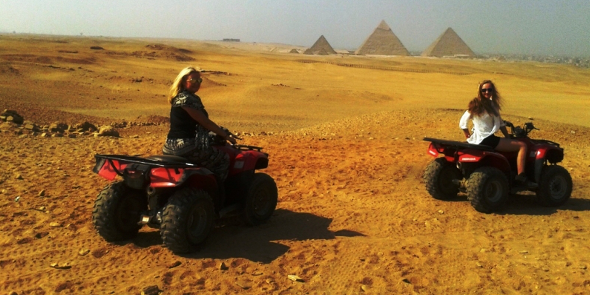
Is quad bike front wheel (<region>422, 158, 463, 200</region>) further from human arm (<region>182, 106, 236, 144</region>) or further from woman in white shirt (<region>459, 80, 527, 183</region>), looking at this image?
human arm (<region>182, 106, 236, 144</region>)

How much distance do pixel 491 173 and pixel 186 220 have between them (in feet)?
13.1

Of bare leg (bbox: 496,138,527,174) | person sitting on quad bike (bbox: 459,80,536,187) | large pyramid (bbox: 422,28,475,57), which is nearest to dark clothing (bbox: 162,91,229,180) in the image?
person sitting on quad bike (bbox: 459,80,536,187)

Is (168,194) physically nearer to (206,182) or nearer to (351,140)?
(206,182)

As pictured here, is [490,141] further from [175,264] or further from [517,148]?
[175,264]

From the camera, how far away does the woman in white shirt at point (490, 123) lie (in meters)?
6.71

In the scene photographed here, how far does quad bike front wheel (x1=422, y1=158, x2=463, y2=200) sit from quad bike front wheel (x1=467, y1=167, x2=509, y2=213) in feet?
1.96

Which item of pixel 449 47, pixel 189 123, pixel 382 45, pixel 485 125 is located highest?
pixel 449 47

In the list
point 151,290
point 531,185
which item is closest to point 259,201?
point 151,290

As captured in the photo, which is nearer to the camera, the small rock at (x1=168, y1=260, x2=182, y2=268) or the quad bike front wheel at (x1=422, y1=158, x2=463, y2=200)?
the small rock at (x1=168, y1=260, x2=182, y2=268)

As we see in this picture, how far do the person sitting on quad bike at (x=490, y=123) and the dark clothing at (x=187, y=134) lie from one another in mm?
3554

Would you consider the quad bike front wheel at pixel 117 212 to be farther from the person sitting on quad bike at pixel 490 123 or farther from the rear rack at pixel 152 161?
the person sitting on quad bike at pixel 490 123

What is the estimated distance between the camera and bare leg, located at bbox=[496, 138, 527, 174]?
688 cm

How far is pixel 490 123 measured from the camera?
6746mm

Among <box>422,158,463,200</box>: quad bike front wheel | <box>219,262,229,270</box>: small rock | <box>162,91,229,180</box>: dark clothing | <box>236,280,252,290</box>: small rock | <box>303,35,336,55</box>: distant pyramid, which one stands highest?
<box>303,35,336,55</box>: distant pyramid
